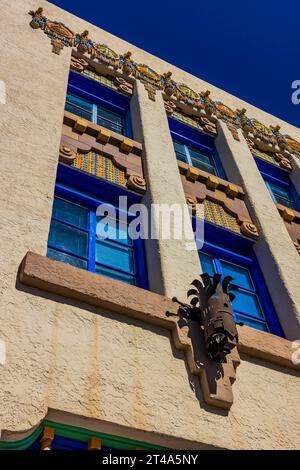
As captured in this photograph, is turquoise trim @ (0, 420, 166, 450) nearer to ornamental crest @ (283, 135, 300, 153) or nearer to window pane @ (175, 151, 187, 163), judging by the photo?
window pane @ (175, 151, 187, 163)

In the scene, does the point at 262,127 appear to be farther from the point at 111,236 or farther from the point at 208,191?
the point at 111,236

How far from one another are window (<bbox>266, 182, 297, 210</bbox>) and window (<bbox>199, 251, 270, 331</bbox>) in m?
3.02

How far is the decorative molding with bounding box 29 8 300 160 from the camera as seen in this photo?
10.0 metres

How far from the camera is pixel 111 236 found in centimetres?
651

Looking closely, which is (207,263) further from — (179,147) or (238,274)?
(179,147)

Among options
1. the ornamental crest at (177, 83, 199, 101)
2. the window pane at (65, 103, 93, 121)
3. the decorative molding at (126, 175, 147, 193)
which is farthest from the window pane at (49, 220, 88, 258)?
the ornamental crest at (177, 83, 199, 101)

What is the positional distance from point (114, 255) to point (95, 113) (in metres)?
4.00

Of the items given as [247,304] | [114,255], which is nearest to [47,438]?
[114,255]

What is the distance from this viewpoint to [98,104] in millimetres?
9773

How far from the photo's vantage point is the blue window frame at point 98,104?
9.17 m

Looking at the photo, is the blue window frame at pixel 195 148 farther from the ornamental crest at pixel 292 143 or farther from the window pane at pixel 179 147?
the ornamental crest at pixel 292 143

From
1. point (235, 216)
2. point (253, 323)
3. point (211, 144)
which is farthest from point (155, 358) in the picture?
point (211, 144)

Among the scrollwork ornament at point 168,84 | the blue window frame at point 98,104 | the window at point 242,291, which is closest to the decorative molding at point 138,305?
the window at point 242,291

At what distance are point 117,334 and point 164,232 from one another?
2.05 meters
